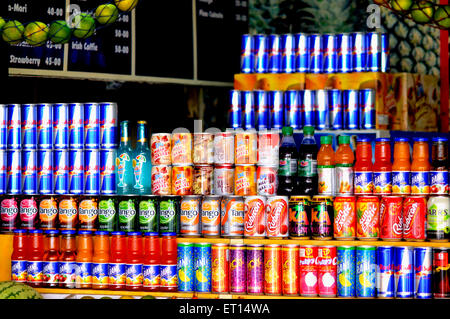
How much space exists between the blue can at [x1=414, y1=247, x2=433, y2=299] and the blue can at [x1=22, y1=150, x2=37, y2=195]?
189 centimetres

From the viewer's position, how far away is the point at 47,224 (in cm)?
319

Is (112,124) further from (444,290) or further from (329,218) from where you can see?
(444,290)

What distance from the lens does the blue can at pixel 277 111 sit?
4.07 m

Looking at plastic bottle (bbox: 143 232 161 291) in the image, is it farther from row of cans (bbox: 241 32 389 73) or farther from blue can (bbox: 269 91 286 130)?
row of cans (bbox: 241 32 389 73)

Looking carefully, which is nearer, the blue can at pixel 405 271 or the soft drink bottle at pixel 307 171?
the blue can at pixel 405 271

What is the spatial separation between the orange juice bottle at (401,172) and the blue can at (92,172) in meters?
1.42

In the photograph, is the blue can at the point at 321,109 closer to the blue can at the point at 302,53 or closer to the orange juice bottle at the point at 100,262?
the blue can at the point at 302,53

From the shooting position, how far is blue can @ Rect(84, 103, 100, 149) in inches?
123

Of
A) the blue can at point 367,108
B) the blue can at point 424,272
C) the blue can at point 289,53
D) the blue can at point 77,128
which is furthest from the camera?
the blue can at point 289,53

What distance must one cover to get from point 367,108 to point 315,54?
1.71 feet

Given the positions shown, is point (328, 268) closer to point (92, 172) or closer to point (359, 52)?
point (92, 172)

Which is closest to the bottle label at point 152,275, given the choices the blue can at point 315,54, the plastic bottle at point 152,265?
the plastic bottle at point 152,265

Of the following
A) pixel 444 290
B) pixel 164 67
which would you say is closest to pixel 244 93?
pixel 164 67

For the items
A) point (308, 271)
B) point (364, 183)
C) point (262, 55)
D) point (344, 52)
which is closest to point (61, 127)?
point (308, 271)
